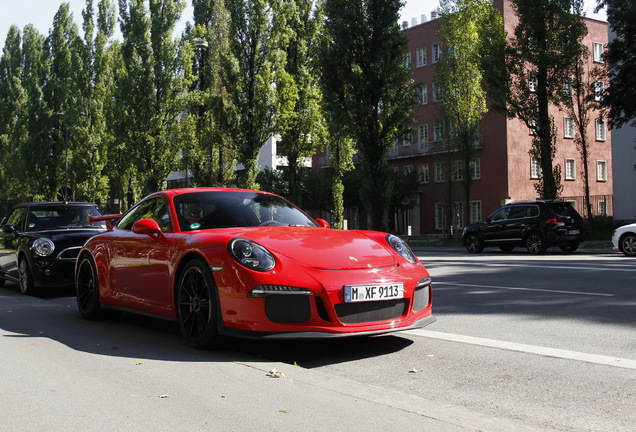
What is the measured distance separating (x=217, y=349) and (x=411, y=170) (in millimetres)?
46937

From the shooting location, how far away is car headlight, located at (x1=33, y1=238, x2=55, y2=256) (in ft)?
32.5

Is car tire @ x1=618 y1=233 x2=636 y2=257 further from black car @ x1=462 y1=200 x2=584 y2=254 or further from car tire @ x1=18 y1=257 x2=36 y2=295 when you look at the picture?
car tire @ x1=18 y1=257 x2=36 y2=295

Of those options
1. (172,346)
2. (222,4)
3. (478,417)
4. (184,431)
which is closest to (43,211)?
(172,346)

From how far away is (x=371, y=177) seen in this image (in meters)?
30.8

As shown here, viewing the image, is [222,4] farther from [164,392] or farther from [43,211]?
[164,392]

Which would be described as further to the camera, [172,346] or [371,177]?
[371,177]

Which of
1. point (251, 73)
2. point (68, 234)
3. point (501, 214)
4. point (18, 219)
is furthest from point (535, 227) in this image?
point (18, 219)

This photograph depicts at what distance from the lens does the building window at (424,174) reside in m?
52.2

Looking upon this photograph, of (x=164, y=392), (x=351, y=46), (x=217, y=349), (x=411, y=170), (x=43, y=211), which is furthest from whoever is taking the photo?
(x=411, y=170)

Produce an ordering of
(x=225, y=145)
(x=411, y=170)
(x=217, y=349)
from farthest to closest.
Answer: (x=411, y=170) → (x=225, y=145) → (x=217, y=349)

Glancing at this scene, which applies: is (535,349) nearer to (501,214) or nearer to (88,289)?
(88,289)

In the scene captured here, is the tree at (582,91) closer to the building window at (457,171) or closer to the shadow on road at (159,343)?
the building window at (457,171)

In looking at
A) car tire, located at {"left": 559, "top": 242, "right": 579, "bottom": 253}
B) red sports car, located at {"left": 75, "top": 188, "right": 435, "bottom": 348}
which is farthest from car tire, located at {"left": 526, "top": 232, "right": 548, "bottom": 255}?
red sports car, located at {"left": 75, "top": 188, "right": 435, "bottom": 348}

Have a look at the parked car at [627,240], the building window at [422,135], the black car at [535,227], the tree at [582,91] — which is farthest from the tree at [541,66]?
the building window at [422,135]
